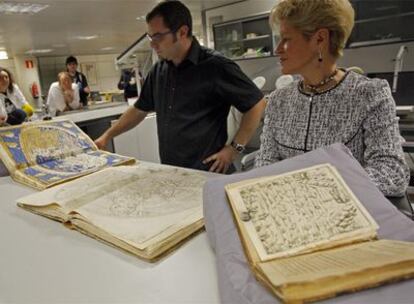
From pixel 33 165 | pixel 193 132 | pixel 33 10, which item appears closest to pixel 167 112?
pixel 193 132

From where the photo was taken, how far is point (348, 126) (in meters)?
0.87

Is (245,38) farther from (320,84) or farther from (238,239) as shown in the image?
(238,239)

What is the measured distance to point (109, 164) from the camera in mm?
1147

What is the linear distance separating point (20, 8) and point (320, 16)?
4405 millimetres

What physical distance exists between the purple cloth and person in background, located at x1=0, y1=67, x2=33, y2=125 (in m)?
2.12

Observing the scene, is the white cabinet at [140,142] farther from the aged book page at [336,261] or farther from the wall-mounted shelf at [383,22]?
the wall-mounted shelf at [383,22]

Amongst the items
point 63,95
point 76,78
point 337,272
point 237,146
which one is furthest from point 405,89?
point 76,78

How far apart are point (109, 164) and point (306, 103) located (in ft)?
2.25

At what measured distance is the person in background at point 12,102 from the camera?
2297 mm

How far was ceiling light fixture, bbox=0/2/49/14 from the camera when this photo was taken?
3883 millimetres

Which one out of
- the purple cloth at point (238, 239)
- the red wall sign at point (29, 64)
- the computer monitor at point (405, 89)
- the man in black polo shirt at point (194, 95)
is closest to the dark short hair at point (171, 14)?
the man in black polo shirt at point (194, 95)

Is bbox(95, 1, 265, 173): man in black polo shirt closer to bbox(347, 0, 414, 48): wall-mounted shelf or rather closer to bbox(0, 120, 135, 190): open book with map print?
bbox(0, 120, 135, 190): open book with map print

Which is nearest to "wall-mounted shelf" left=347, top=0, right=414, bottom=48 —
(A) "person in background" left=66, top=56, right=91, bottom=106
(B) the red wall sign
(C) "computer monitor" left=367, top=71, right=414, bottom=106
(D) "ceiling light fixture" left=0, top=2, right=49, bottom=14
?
(C) "computer monitor" left=367, top=71, right=414, bottom=106

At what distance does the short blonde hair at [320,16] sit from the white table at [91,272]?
640mm
